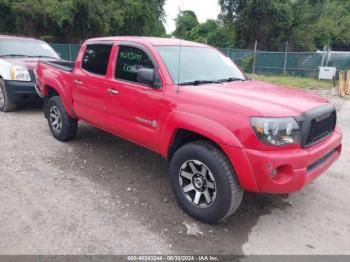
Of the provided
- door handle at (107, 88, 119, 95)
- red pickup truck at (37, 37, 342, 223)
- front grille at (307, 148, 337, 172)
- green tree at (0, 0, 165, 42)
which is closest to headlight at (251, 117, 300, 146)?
red pickup truck at (37, 37, 342, 223)

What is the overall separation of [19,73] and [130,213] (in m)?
5.13

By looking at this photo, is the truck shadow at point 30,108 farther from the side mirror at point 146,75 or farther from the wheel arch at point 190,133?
the wheel arch at point 190,133

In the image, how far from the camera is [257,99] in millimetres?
3246

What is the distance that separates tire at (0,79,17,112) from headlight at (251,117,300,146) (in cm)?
643

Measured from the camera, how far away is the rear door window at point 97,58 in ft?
14.9

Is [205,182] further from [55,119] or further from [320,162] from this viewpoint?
[55,119]

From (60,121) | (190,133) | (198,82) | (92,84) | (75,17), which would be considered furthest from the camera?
(75,17)

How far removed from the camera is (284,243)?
123 inches

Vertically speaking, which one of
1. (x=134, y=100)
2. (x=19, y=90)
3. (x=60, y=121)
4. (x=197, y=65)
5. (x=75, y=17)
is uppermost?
(x=75, y=17)

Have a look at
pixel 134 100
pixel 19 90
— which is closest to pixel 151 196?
pixel 134 100

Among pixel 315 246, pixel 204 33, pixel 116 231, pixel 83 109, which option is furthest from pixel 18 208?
pixel 204 33

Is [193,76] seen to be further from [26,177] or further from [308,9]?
[308,9]

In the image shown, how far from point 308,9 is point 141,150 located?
112 ft

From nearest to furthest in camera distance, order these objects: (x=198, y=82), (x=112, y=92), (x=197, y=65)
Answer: (x=198, y=82) → (x=197, y=65) → (x=112, y=92)
